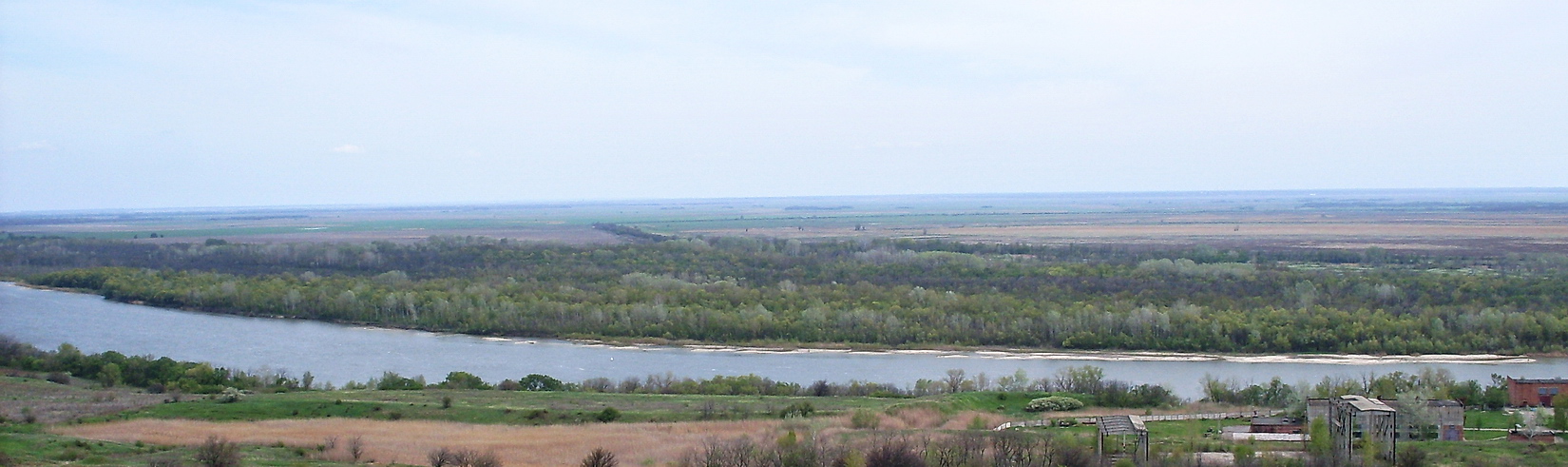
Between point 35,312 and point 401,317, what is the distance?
53.1 feet

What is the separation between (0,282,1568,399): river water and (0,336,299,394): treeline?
10.2 ft

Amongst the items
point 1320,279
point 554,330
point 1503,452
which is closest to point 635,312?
point 554,330

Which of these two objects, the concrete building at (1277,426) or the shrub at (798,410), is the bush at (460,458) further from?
the concrete building at (1277,426)

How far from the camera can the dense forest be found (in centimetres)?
4262

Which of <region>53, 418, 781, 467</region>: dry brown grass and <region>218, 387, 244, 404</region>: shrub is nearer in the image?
<region>53, 418, 781, 467</region>: dry brown grass

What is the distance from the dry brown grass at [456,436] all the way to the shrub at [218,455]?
A: 5.49 feet

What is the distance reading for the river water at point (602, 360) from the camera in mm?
36625

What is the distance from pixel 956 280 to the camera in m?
57.7

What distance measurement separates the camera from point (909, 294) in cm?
5150

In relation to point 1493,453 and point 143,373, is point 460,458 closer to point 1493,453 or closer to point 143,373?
point 1493,453

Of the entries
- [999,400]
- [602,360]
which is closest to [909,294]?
[602,360]

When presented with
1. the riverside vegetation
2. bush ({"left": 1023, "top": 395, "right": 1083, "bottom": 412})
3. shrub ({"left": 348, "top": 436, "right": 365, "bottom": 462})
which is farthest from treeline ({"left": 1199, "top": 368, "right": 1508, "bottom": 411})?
shrub ({"left": 348, "top": 436, "right": 365, "bottom": 462})

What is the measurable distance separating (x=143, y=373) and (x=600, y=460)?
22.6 m

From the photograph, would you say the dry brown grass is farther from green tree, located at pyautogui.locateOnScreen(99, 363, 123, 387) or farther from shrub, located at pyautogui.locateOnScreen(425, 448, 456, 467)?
green tree, located at pyautogui.locateOnScreen(99, 363, 123, 387)
